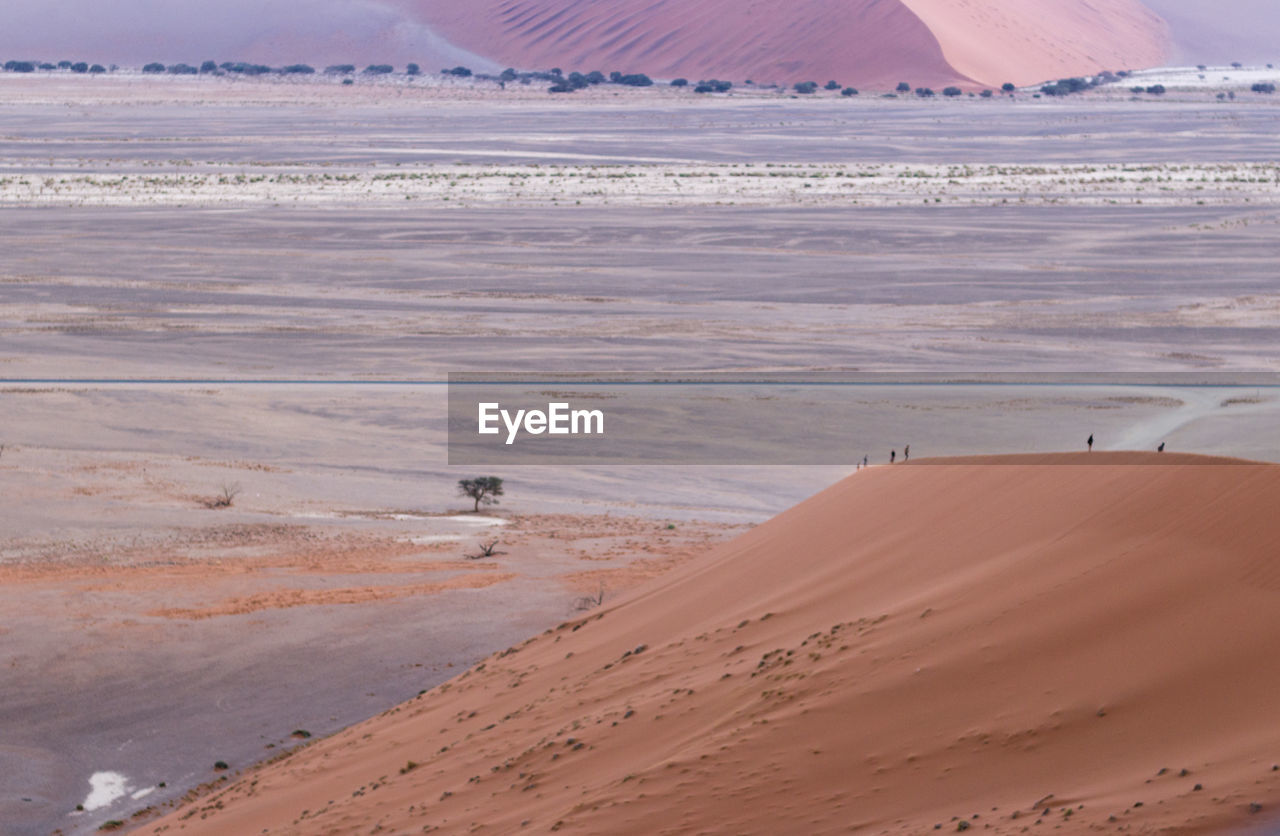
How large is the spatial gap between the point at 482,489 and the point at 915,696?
45.1ft

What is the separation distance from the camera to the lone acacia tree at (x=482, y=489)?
19781 millimetres

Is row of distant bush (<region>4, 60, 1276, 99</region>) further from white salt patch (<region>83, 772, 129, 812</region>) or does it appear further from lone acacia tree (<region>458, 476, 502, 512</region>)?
white salt patch (<region>83, 772, 129, 812</region>)

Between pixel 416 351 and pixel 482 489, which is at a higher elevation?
pixel 416 351

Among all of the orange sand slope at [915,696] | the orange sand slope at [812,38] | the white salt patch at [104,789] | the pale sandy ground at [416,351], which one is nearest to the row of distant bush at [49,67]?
the orange sand slope at [812,38]

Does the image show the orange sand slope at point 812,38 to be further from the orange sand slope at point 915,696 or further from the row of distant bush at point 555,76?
the orange sand slope at point 915,696

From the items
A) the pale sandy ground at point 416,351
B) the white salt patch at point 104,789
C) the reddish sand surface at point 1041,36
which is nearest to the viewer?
the white salt patch at point 104,789

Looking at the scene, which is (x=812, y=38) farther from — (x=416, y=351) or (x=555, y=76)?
(x=416, y=351)

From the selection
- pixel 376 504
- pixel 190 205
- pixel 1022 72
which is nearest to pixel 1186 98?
pixel 1022 72

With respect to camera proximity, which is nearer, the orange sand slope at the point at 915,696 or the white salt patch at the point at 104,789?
the orange sand slope at the point at 915,696

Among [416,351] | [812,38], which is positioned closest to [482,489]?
[416,351]

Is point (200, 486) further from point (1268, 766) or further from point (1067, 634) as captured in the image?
point (1268, 766)

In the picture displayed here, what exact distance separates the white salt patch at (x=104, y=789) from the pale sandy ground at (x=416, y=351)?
99 mm

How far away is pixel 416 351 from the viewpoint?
2800 centimetres

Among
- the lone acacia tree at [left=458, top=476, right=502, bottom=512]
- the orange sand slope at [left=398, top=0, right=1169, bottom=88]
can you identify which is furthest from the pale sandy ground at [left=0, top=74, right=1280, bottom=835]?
the orange sand slope at [left=398, top=0, right=1169, bottom=88]
